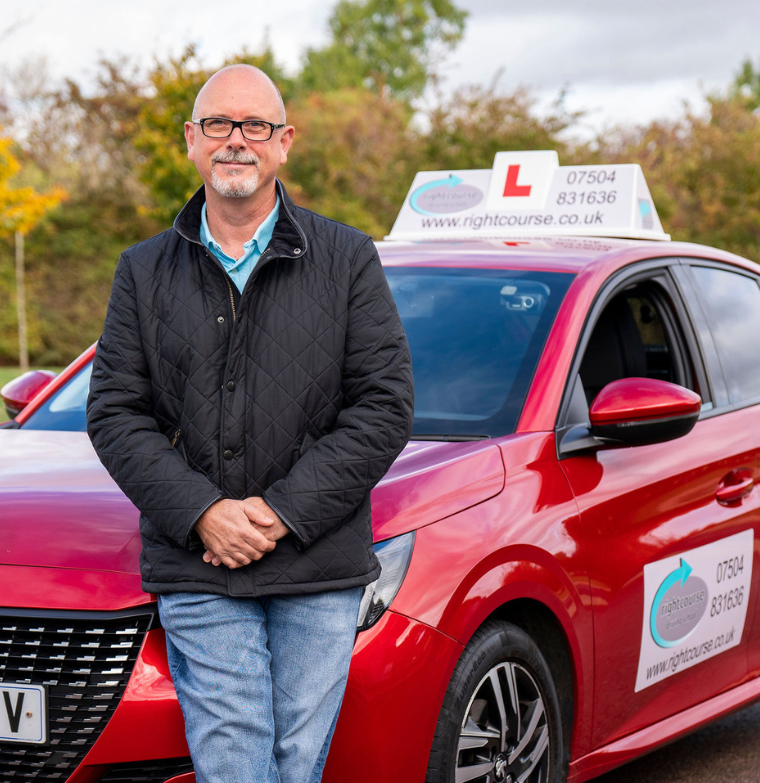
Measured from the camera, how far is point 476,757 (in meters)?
2.76

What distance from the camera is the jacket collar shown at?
7.80 feet

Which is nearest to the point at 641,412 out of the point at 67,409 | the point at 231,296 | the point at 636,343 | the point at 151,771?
the point at 636,343

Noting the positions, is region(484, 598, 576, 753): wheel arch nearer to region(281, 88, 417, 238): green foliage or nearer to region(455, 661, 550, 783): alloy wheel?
region(455, 661, 550, 783): alloy wheel

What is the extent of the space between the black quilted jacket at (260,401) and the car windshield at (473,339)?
0.86m

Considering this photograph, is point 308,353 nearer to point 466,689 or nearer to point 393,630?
point 393,630

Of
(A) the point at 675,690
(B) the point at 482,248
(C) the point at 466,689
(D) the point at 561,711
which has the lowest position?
(A) the point at 675,690

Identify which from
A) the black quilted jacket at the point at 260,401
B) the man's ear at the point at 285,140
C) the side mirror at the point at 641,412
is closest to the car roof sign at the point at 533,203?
the side mirror at the point at 641,412

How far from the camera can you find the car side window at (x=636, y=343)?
13.1ft

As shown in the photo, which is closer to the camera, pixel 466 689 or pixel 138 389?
pixel 138 389

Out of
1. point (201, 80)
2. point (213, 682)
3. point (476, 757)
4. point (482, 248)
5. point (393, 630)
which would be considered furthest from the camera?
point (201, 80)

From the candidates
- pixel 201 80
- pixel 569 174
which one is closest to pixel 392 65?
pixel 201 80

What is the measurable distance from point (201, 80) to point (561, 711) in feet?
59.4

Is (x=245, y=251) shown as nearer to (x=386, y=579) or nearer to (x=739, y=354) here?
(x=386, y=579)

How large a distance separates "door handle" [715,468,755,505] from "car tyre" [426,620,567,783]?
1045 millimetres
